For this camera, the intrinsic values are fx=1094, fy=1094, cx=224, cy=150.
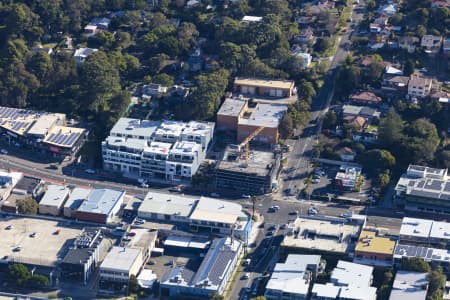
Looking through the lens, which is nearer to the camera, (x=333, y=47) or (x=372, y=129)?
(x=372, y=129)

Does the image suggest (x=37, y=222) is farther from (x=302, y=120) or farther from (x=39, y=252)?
(x=302, y=120)

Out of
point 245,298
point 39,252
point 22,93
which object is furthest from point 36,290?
point 22,93

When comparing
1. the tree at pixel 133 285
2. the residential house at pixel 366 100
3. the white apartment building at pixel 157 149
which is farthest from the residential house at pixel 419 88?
the tree at pixel 133 285

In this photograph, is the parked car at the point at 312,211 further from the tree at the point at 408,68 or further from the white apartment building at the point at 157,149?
the tree at the point at 408,68

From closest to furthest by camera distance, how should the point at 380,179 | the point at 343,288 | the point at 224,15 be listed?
the point at 343,288 → the point at 380,179 → the point at 224,15

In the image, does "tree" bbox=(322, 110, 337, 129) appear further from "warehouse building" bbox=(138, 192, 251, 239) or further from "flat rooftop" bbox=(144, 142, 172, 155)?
"warehouse building" bbox=(138, 192, 251, 239)

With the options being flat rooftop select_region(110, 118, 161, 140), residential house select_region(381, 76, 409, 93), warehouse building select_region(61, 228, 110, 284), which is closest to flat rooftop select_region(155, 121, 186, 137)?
flat rooftop select_region(110, 118, 161, 140)

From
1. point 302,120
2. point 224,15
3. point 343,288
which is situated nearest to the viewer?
point 343,288
